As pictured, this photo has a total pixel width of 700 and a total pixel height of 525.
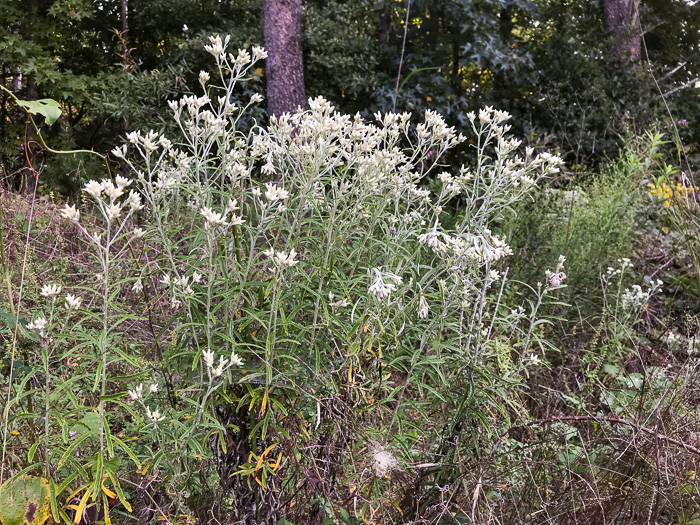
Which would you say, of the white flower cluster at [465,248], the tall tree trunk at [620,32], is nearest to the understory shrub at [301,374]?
the white flower cluster at [465,248]

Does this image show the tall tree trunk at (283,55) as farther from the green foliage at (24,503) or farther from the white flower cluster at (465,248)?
the green foliage at (24,503)

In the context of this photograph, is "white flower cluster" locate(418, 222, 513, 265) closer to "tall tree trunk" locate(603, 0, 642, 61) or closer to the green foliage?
the green foliage

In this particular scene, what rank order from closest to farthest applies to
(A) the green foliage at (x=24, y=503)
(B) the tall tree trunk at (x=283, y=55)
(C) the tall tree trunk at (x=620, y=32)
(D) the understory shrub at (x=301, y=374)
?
(A) the green foliage at (x=24, y=503) → (D) the understory shrub at (x=301, y=374) → (B) the tall tree trunk at (x=283, y=55) → (C) the tall tree trunk at (x=620, y=32)

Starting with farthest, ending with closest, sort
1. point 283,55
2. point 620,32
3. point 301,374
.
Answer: point 620,32 → point 283,55 → point 301,374

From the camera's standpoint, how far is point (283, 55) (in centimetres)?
693

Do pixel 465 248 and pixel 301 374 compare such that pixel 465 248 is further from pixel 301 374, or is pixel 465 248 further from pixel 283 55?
pixel 283 55

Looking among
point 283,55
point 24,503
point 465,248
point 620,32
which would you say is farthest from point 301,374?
point 620,32

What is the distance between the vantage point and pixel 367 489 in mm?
1958

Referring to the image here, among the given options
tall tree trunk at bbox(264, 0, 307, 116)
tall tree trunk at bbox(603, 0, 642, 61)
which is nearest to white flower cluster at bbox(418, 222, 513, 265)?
tall tree trunk at bbox(264, 0, 307, 116)

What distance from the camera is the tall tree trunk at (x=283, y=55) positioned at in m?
6.91

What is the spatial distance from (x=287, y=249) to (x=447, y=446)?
998 mm

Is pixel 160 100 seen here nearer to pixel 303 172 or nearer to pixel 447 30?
pixel 447 30

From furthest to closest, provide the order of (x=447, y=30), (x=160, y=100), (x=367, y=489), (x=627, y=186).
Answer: (x=447, y=30), (x=160, y=100), (x=627, y=186), (x=367, y=489)

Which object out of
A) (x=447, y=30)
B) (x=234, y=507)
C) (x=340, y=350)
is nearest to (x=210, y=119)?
(x=340, y=350)
